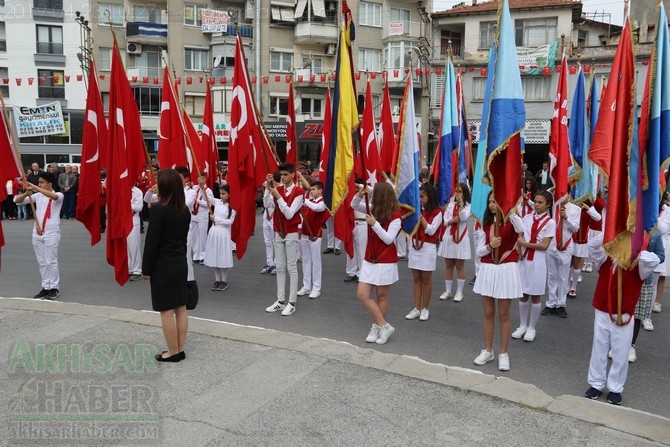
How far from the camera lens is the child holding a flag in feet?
21.5

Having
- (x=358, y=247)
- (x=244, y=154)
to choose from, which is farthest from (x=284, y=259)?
(x=358, y=247)

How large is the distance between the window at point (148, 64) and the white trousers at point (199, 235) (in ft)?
104

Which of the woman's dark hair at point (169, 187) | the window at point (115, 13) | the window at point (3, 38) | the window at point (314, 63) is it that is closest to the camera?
the woman's dark hair at point (169, 187)

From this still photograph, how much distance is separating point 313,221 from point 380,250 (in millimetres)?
2870

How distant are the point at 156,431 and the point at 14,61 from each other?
4414cm

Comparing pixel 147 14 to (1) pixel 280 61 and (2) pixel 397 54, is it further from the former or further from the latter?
(2) pixel 397 54

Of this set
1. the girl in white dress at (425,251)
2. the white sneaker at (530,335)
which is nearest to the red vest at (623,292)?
the white sneaker at (530,335)

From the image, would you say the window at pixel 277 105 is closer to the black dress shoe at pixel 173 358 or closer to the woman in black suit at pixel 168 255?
the woman in black suit at pixel 168 255

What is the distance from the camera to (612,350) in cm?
516

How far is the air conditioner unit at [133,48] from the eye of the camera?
1560 inches

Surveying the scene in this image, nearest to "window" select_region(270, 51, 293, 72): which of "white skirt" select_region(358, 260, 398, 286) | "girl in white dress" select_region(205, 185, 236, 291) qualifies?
"girl in white dress" select_region(205, 185, 236, 291)

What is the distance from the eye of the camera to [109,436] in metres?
4.30

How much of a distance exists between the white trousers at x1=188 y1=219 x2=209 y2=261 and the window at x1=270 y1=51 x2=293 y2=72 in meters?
29.7

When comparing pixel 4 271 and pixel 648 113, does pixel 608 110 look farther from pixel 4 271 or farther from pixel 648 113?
pixel 4 271
